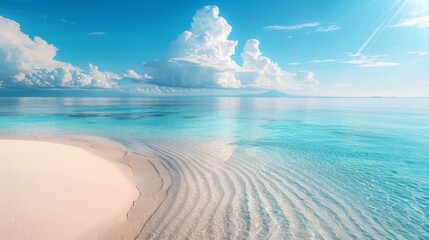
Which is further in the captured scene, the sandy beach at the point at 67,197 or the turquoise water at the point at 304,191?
the turquoise water at the point at 304,191

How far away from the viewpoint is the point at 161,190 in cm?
1201

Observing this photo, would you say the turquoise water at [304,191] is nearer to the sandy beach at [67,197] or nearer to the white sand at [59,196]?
the sandy beach at [67,197]

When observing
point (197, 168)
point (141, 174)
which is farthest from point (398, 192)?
point (141, 174)

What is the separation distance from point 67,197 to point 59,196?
0.98ft

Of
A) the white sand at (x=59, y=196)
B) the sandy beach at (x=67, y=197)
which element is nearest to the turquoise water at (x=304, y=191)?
the sandy beach at (x=67, y=197)

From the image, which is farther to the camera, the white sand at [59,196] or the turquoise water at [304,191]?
the turquoise water at [304,191]

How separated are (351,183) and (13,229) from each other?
15306 mm

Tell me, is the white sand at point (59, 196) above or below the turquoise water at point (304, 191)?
above

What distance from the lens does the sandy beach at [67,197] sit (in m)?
7.59

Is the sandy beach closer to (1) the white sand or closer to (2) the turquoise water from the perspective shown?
(1) the white sand

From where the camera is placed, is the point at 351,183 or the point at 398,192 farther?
the point at 351,183

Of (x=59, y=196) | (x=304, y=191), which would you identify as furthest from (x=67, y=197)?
(x=304, y=191)

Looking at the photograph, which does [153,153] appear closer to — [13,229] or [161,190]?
[161,190]

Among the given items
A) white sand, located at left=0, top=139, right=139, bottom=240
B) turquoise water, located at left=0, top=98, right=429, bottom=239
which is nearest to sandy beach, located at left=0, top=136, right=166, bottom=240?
white sand, located at left=0, top=139, right=139, bottom=240
